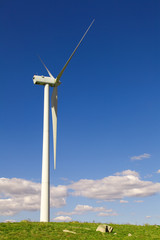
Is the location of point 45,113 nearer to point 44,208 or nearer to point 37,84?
point 37,84

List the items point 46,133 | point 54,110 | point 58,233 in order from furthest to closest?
point 54,110
point 46,133
point 58,233

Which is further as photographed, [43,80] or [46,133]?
[43,80]

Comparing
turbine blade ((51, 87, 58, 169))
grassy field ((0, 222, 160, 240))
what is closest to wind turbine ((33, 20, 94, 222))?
turbine blade ((51, 87, 58, 169))

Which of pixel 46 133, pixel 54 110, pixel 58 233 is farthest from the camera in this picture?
pixel 54 110

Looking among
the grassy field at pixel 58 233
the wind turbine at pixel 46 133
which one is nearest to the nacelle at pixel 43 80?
the wind turbine at pixel 46 133

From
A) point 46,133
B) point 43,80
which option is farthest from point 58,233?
point 43,80

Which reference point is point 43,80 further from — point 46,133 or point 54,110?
point 46,133

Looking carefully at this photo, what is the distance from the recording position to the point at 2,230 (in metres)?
33.3

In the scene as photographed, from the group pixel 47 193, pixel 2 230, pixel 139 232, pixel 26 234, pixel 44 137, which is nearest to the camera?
pixel 26 234

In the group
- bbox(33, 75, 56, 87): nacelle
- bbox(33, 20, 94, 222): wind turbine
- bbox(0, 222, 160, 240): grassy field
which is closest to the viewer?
bbox(0, 222, 160, 240): grassy field

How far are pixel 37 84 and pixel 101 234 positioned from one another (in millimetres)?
28999

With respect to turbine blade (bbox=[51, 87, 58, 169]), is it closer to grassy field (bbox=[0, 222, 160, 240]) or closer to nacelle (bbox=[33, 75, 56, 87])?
nacelle (bbox=[33, 75, 56, 87])

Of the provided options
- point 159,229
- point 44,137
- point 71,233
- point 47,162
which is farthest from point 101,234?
point 44,137

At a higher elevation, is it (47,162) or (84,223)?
(47,162)
